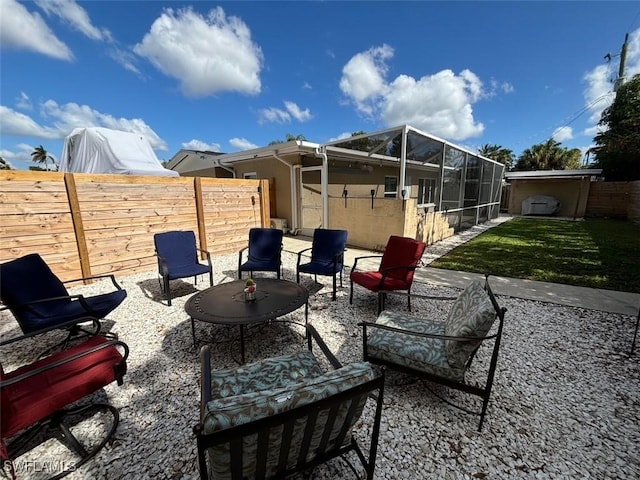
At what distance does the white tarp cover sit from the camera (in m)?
5.65

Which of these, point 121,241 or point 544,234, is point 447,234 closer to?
point 544,234

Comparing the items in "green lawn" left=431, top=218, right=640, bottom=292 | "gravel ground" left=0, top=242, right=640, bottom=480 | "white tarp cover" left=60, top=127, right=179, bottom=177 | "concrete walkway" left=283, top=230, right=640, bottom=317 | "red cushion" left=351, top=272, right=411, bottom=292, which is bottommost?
"gravel ground" left=0, top=242, right=640, bottom=480

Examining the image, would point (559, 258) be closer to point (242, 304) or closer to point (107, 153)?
point (242, 304)

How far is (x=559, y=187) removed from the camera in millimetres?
15500

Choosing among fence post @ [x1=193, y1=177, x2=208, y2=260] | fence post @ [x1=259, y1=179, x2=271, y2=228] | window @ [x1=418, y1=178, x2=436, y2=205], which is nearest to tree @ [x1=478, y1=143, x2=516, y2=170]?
window @ [x1=418, y1=178, x2=436, y2=205]

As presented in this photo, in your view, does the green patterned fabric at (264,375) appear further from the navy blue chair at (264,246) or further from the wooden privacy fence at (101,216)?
the wooden privacy fence at (101,216)

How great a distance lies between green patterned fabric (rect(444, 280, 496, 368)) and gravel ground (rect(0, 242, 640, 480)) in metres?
0.50

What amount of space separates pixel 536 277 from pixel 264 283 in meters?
4.99

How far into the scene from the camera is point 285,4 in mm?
5660

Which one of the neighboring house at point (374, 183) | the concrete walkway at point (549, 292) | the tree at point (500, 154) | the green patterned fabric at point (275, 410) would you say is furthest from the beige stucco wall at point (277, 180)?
the tree at point (500, 154)

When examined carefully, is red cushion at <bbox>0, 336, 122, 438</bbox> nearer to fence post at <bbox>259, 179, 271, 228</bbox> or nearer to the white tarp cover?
the white tarp cover

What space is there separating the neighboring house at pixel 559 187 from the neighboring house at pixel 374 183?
301 inches

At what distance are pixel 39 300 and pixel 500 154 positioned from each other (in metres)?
36.5

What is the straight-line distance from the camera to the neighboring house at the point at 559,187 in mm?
14273
